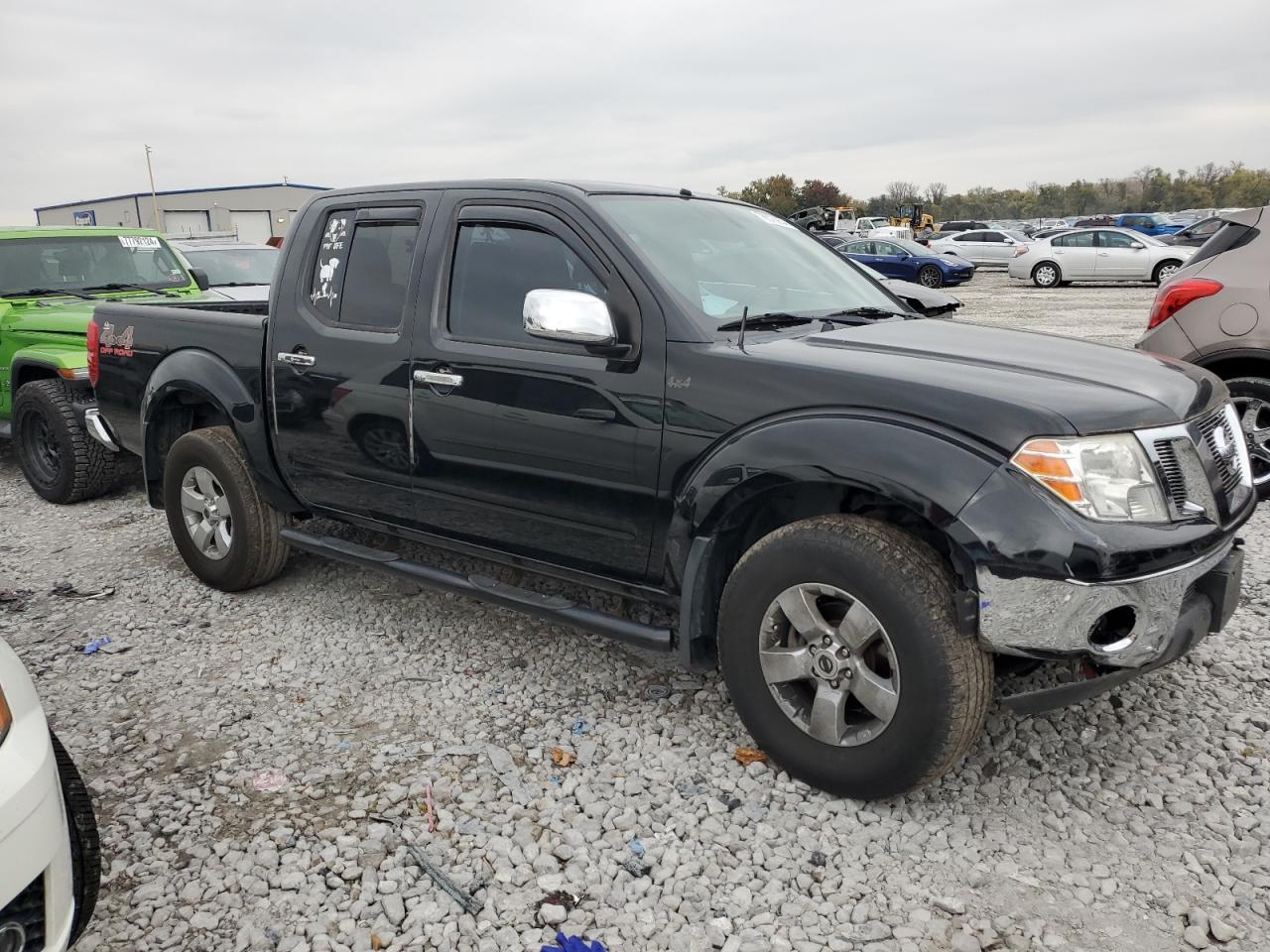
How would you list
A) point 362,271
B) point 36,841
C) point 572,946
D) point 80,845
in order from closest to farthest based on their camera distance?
point 36,841
point 80,845
point 572,946
point 362,271

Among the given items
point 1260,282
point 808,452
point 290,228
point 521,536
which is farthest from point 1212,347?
point 290,228

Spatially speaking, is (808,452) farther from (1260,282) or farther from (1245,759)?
(1260,282)

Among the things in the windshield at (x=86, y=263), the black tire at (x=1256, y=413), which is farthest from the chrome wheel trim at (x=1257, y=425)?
the windshield at (x=86, y=263)

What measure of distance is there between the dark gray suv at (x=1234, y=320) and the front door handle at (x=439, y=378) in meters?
4.26

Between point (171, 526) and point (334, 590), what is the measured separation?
894mm

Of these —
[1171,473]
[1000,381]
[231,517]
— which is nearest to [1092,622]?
[1171,473]

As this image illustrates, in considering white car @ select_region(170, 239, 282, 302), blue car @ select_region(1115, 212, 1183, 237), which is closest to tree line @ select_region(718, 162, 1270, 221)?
blue car @ select_region(1115, 212, 1183, 237)

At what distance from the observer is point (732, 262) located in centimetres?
360

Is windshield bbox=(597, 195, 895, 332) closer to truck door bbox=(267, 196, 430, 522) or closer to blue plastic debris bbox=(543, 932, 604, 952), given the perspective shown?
truck door bbox=(267, 196, 430, 522)

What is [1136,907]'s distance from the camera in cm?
248

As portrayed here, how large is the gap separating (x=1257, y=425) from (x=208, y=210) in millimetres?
68045

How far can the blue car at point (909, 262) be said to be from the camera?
24625mm

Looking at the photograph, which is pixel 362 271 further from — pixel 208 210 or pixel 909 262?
pixel 208 210

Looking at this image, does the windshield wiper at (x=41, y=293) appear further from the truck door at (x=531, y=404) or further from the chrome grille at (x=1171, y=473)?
the chrome grille at (x=1171, y=473)
